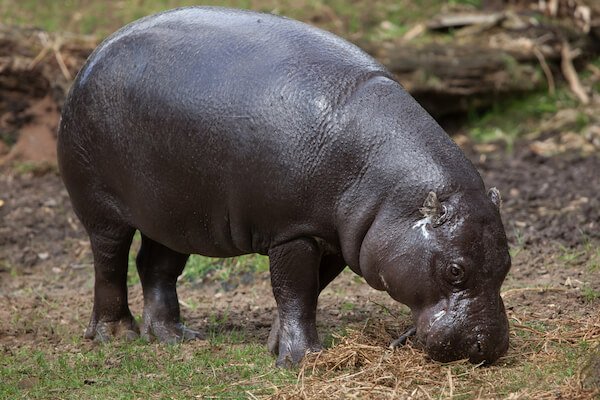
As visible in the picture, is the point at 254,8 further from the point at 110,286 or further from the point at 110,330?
the point at 110,330

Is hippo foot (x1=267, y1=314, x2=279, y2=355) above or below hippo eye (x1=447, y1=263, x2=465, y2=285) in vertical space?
below

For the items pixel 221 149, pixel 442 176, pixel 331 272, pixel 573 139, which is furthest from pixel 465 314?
pixel 573 139

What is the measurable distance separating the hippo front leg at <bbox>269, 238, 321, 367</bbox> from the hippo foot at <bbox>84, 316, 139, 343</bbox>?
129 centimetres

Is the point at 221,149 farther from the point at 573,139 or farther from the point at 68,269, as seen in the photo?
the point at 573,139

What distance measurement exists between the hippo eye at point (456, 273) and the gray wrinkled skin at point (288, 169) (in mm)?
15

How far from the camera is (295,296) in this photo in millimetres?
5383

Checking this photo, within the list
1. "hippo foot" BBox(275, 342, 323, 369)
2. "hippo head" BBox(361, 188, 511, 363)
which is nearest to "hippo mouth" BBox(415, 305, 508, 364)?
"hippo head" BBox(361, 188, 511, 363)

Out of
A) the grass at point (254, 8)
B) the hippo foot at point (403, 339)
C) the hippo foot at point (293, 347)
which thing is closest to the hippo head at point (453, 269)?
the hippo foot at point (403, 339)

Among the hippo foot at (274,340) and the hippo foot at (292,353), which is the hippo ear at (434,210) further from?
the hippo foot at (274,340)

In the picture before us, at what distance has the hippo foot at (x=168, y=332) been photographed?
6.22 m

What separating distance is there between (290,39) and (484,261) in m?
1.50

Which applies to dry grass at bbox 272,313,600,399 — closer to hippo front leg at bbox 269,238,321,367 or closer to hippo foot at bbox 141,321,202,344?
hippo front leg at bbox 269,238,321,367

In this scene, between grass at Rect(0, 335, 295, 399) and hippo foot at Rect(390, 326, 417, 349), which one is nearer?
grass at Rect(0, 335, 295, 399)

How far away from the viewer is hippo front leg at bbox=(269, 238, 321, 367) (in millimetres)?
5309
